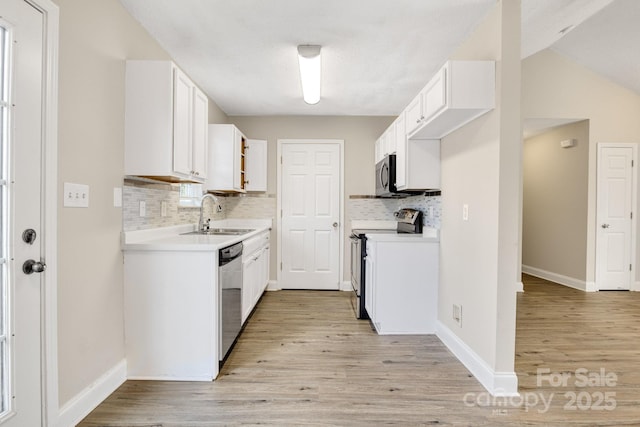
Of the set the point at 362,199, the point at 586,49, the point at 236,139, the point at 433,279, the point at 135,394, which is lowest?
the point at 135,394

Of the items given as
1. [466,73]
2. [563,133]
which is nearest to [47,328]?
[466,73]

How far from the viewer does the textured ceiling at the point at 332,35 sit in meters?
2.17

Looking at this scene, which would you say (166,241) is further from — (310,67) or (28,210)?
(310,67)

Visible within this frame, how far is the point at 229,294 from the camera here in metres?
2.43

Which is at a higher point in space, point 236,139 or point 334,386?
point 236,139

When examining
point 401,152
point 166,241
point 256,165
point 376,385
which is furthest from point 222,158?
point 376,385

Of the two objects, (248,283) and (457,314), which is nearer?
(457,314)

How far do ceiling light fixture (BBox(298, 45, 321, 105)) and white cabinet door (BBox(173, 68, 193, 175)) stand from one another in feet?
2.99

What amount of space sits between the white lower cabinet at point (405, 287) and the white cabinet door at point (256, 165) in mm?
2160

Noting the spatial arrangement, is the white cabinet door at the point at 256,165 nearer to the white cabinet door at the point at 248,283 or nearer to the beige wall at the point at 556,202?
the white cabinet door at the point at 248,283

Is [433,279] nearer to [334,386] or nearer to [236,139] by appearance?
[334,386]

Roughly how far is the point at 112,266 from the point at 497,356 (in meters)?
2.40

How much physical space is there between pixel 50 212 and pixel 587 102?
5941mm

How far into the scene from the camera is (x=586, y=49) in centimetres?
411
